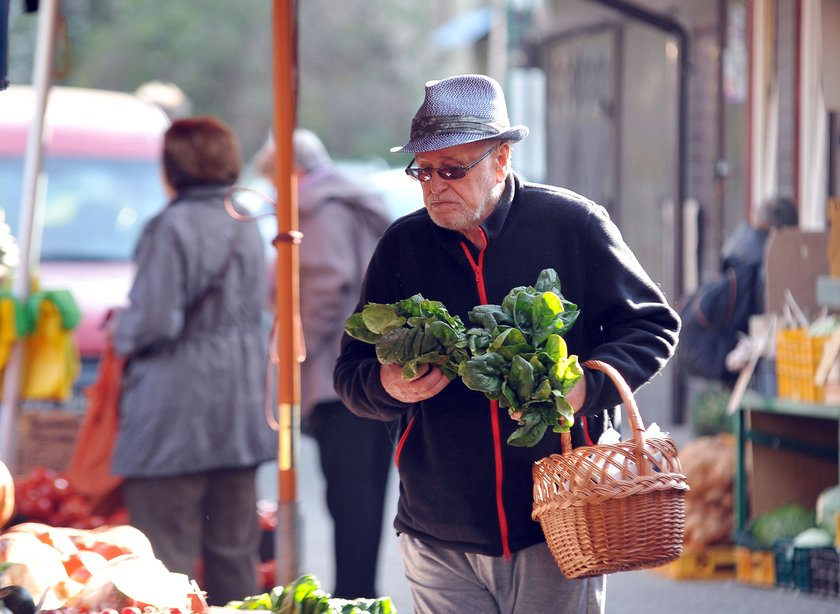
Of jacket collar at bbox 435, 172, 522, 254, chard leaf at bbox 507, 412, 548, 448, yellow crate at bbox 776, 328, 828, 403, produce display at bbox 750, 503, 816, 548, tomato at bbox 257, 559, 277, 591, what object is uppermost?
jacket collar at bbox 435, 172, 522, 254

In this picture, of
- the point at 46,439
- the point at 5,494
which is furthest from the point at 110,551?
the point at 46,439

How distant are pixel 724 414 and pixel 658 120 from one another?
136 inches

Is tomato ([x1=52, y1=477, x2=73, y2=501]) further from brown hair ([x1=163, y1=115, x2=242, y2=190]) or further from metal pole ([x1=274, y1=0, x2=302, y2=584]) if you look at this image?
metal pole ([x1=274, y1=0, x2=302, y2=584])

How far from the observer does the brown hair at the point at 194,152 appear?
5.20 metres

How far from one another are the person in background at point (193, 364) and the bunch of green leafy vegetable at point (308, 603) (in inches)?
76.6

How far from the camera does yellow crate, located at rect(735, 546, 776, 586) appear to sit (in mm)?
6469

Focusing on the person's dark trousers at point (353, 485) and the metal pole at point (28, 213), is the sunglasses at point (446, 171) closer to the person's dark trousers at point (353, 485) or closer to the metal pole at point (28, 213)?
the person's dark trousers at point (353, 485)

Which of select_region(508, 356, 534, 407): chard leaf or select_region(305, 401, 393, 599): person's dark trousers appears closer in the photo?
select_region(508, 356, 534, 407): chard leaf

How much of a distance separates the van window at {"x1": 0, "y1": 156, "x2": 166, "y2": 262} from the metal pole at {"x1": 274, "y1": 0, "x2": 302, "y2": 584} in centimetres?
561

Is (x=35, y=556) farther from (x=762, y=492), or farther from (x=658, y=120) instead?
(x=658, y=120)

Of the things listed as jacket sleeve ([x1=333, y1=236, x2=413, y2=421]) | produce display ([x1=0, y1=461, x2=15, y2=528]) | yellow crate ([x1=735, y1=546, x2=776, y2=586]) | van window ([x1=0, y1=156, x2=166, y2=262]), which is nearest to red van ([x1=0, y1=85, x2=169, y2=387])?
van window ([x1=0, y1=156, x2=166, y2=262])

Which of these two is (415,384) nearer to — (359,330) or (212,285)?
(359,330)

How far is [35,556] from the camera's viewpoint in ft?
10.4

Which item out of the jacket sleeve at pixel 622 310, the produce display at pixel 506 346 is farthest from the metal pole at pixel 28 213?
the jacket sleeve at pixel 622 310
